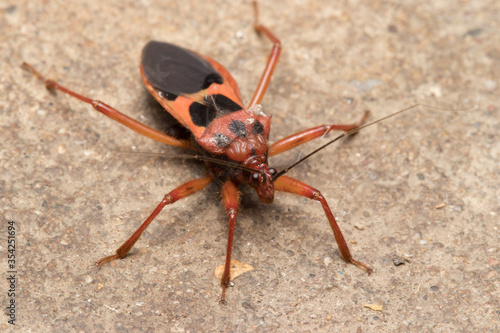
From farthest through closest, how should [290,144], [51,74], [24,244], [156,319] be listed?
1. [51,74]
2. [290,144]
3. [24,244]
4. [156,319]

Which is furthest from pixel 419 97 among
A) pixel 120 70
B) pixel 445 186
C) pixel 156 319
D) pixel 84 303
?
pixel 84 303

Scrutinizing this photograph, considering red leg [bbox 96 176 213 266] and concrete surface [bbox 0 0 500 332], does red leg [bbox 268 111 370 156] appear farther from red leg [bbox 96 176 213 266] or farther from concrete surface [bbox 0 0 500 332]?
red leg [bbox 96 176 213 266]

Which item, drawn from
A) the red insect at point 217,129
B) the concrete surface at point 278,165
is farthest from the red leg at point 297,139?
the concrete surface at point 278,165

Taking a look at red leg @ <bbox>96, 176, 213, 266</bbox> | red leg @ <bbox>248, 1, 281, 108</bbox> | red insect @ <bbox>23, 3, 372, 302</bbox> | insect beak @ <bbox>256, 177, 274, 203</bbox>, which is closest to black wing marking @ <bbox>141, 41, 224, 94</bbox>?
red insect @ <bbox>23, 3, 372, 302</bbox>

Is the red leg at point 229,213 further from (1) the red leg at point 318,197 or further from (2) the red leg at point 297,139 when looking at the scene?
(2) the red leg at point 297,139

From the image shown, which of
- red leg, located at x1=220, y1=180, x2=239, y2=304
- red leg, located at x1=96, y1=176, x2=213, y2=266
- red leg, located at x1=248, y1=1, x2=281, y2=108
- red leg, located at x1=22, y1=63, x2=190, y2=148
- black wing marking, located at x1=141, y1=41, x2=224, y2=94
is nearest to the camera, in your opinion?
red leg, located at x1=220, y1=180, x2=239, y2=304

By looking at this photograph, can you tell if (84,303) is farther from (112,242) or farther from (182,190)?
(182,190)

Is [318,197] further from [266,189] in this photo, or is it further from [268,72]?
[268,72]
